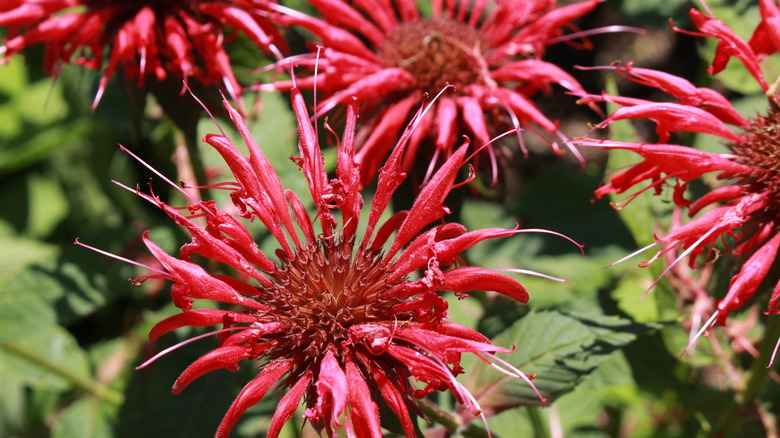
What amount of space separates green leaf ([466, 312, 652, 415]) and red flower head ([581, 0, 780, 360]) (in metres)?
0.18

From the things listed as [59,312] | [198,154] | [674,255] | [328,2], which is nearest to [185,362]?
[59,312]

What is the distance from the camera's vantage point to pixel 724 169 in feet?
4.00

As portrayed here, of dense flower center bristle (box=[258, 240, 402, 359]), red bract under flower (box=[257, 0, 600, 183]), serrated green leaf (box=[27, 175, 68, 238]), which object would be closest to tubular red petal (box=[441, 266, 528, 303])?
dense flower center bristle (box=[258, 240, 402, 359])

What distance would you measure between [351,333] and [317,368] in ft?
0.23

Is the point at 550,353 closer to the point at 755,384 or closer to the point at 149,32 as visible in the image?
the point at 755,384

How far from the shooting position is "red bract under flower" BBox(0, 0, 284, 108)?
1.60 metres

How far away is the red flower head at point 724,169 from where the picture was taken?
1164mm

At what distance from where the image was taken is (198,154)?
1.75 meters

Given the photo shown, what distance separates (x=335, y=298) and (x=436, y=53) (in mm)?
704

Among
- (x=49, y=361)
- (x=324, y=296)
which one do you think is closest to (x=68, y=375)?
(x=49, y=361)

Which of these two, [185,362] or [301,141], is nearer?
[301,141]

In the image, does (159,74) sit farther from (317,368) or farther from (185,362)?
(317,368)

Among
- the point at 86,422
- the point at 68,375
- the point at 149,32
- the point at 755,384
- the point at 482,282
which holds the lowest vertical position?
the point at 86,422

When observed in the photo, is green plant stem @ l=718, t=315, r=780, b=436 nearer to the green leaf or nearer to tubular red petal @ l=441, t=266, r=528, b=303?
the green leaf
